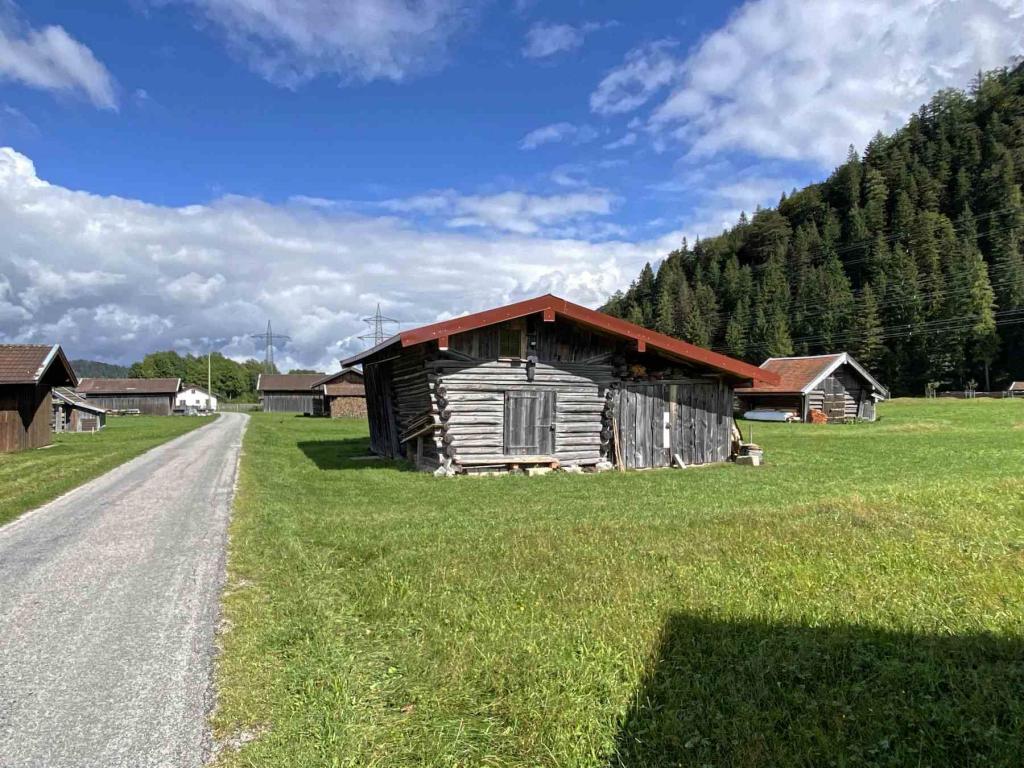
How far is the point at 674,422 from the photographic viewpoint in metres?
19.1

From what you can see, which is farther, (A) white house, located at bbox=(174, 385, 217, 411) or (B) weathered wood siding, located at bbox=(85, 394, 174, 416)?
(A) white house, located at bbox=(174, 385, 217, 411)

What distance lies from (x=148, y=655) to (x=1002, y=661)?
633 cm

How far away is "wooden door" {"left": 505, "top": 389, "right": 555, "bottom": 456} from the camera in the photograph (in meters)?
17.1

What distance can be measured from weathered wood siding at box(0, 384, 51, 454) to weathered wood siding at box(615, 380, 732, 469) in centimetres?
2356

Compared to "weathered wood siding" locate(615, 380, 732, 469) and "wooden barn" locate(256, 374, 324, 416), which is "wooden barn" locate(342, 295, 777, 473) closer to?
"weathered wood siding" locate(615, 380, 732, 469)

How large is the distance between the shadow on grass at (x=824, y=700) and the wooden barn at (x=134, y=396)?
108044 millimetres

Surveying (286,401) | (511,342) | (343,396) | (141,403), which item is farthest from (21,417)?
(141,403)

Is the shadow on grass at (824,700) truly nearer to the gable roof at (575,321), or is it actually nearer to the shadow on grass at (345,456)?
the gable roof at (575,321)

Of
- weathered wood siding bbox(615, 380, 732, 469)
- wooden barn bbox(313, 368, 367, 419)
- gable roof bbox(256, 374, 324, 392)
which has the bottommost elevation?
weathered wood siding bbox(615, 380, 732, 469)

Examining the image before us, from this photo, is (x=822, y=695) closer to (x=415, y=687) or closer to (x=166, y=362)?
(x=415, y=687)

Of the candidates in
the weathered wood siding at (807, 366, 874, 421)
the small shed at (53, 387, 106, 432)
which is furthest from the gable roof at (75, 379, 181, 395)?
the weathered wood siding at (807, 366, 874, 421)

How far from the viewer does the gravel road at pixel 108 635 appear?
3.62 m

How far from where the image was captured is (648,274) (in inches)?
5812

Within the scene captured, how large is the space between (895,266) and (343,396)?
86.0 metres
